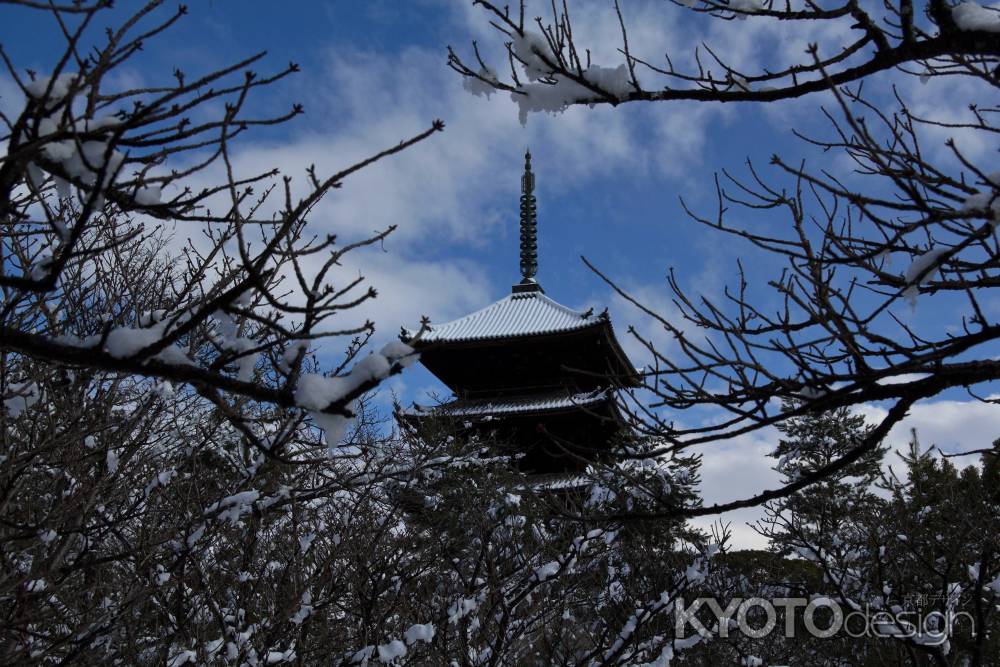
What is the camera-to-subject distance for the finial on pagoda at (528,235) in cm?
2198

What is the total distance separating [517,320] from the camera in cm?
1919

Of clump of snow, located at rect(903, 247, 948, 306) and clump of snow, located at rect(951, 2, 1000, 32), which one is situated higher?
clump of snow, located at rect(951, 2, 1000, 32)

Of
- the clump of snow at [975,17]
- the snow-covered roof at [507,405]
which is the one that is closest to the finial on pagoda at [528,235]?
the snow-covered roof at [507,405]

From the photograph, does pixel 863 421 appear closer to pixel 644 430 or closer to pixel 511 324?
pixel 511 324

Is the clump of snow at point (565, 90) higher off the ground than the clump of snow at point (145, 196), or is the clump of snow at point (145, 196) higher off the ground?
the clump of snow at point (565, 90)

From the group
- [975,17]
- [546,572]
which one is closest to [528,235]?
[546,572]

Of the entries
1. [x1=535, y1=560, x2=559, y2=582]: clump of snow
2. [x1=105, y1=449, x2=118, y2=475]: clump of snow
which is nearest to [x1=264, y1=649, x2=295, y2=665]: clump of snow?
[x1=105, y1=449, x2=118, y2=475]: clump of snow

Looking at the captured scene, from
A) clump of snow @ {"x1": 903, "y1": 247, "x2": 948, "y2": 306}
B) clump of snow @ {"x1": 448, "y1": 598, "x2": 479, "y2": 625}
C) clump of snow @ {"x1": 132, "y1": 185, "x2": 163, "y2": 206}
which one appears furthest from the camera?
clump of snow @ {"x1": 448, "y1": 598, "x2": 479, "y2": 625}

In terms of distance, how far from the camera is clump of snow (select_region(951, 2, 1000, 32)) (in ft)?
7.76

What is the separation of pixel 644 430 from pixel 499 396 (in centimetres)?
1593

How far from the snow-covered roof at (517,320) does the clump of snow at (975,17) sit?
14.5 metres

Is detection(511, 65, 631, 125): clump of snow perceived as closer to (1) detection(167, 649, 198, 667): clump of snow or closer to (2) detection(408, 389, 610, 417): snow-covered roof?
(1) detection(167, 649, 198, 667): clump of snow

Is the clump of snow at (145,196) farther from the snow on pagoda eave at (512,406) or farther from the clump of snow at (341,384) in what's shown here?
the snow on pagoda eave at (512,406)

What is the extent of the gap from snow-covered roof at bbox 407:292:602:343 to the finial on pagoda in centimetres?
54
